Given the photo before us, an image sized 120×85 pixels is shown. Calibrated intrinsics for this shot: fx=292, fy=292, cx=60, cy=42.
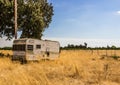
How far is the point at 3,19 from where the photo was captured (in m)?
33.2

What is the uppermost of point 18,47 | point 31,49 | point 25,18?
point 25,18

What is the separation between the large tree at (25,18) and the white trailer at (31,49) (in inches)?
218

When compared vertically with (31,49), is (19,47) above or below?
above

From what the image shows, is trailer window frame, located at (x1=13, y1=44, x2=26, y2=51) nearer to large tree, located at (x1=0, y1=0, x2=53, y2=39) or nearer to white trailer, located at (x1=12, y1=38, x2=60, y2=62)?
white trailer, located at (x1=12, y1=38, x2=60, y2=62)

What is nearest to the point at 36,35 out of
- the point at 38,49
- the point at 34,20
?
the point at 34,20

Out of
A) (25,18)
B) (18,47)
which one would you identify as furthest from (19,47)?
(25,18)

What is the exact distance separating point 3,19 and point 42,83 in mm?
23718

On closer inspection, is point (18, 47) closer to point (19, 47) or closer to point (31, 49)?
point (19, 47)

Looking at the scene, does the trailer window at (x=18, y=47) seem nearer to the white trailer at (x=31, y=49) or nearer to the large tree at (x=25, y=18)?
the white trailer at (x=31, y=49)

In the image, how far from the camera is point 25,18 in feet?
112

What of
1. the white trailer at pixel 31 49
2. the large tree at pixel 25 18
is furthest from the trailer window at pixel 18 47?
the large tree at pixel 25 18

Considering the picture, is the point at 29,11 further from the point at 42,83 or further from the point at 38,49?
the point at 42,83

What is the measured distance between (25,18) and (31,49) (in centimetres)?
879

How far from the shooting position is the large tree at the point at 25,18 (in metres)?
33.2
